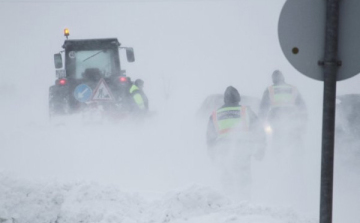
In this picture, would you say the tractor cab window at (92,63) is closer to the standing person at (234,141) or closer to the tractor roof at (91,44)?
the tractor roof at (91,44)

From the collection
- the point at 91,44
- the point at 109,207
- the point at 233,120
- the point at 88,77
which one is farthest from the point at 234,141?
the point at 91,44

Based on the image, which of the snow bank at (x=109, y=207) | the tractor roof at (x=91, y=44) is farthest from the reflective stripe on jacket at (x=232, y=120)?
the tractor roof at (x=91, y=44)

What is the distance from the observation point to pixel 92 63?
40.8ft

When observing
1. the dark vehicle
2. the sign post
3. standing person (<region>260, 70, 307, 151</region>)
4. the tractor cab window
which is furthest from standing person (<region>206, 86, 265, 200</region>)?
the tractor cab window

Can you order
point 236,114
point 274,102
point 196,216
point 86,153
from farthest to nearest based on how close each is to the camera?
point 86,153 → point 274,102 → point 236,114 → point 196,216

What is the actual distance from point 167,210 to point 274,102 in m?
3.49

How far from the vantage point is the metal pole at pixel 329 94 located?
3285mm

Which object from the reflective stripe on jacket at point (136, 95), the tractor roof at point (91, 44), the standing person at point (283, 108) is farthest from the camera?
the tractor roof at point (91, 44)

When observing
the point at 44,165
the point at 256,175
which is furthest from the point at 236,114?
the point at 44,165

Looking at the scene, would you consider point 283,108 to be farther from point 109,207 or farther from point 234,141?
point 109,207

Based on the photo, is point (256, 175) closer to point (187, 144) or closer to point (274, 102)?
point (274, 102)

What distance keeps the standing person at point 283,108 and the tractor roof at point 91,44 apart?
4960mm

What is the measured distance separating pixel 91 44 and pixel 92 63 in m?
0.44

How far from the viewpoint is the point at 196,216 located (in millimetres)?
4922
